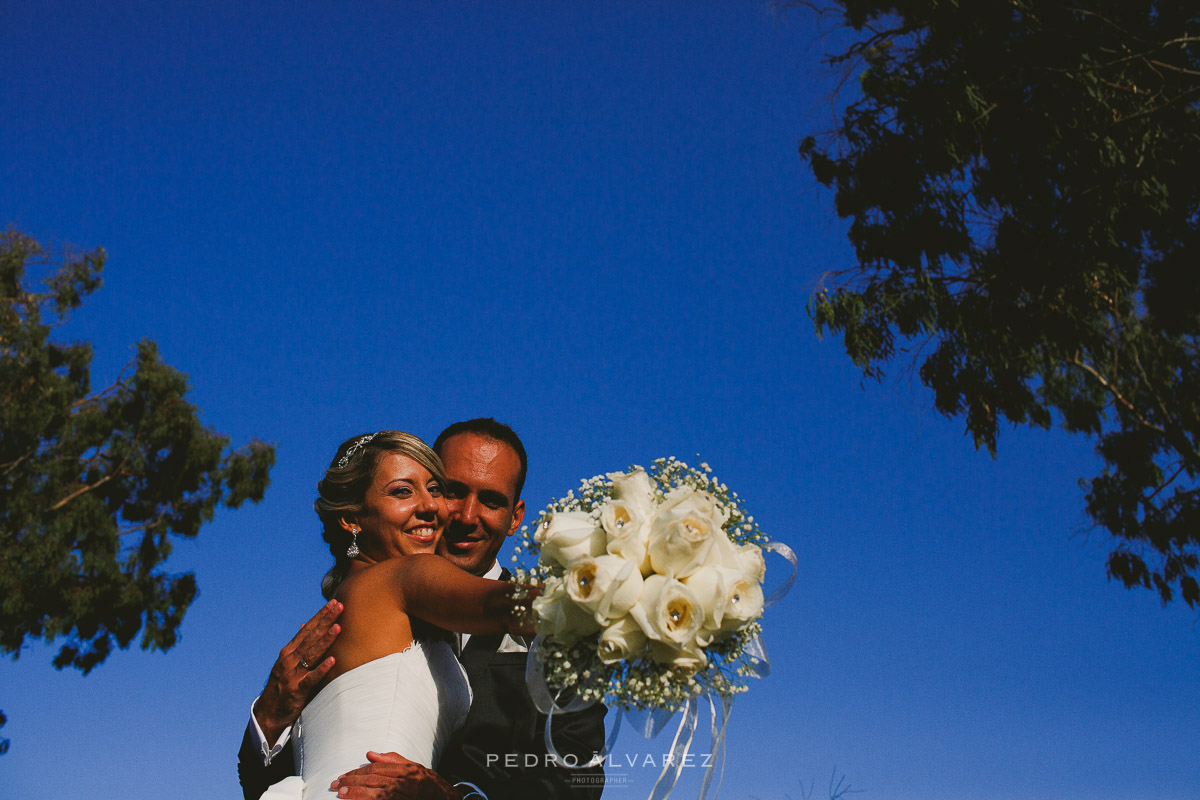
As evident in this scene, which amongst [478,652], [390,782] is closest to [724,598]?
[390,782]

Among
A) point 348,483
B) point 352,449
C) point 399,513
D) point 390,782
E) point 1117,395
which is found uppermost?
point 1117,395

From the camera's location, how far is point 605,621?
1960mm

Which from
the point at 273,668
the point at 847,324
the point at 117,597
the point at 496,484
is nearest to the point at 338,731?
the point at 273,668

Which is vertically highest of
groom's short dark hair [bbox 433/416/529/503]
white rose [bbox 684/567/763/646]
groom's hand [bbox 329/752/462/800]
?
groom's short dark hair [bbox 433/416/529/503]

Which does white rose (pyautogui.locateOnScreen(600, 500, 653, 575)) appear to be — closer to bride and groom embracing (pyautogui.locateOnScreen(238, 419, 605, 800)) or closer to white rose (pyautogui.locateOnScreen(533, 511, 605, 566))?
white rose (pyautogui.locateOnScreen(533, 511, 605, 566))

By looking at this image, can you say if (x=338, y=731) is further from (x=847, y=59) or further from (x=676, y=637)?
(x=847, y=59)

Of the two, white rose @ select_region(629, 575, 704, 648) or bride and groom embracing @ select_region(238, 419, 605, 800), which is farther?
bride and groom embracing @ select_region(238, 419, 605, 800)

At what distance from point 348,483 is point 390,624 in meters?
0.84

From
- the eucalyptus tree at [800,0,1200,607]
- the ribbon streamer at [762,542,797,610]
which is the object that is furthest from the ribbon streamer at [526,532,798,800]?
Answer: the eucalyptus tree at [800,0,1200,607]

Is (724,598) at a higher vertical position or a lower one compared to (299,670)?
lower

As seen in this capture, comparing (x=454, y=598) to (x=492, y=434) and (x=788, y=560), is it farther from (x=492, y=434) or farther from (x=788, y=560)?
(x=492, y=434)

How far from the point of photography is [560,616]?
6.72ft

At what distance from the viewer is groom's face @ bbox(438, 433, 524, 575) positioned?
4.60m

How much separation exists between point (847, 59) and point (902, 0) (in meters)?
0.96
